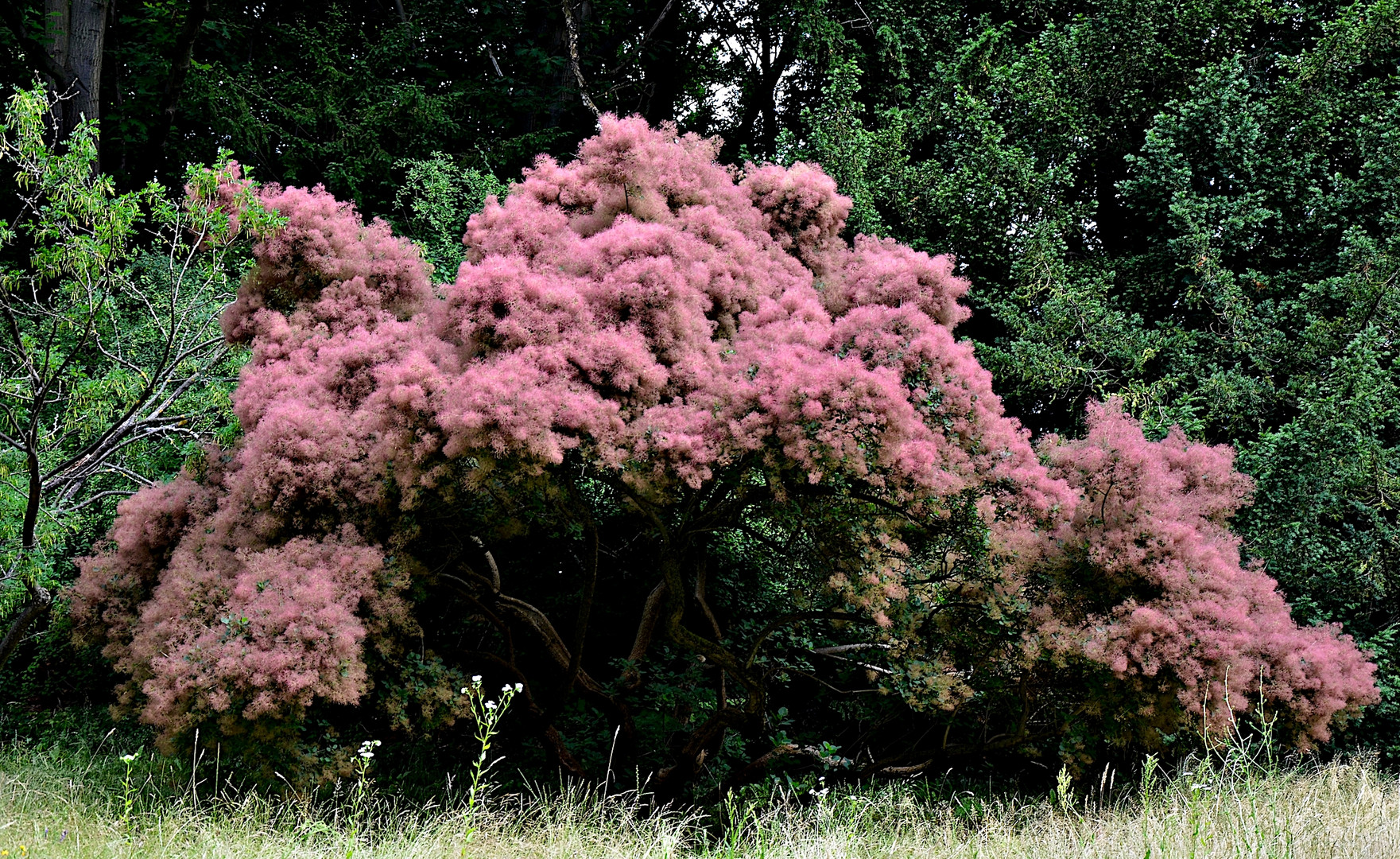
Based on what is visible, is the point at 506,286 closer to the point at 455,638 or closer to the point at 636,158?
the point at 636,158

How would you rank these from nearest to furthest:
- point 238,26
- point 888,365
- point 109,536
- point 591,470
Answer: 1. point 888,365
2. point 591,470
3. point 109,536
4. point 238,26

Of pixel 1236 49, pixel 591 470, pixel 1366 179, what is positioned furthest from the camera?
pixel 1236 49

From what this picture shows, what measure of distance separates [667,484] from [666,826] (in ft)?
5.51

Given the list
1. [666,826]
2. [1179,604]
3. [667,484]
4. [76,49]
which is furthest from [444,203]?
[1179,604]

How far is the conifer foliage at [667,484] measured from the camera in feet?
16.0

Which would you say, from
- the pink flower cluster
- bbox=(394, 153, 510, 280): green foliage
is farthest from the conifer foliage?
bbox=(394, 153, 510, 280): green foliage

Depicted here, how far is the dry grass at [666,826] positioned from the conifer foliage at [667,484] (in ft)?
1.60

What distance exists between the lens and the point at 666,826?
16.8 feet

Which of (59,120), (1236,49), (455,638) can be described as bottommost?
(455,638)

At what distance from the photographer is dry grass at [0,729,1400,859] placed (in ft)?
12.7

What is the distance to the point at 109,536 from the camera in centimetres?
631

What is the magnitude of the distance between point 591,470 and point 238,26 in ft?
32.2

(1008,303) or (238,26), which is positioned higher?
(238,26)

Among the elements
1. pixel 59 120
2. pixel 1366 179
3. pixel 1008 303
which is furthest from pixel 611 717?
pixel 1366 179
